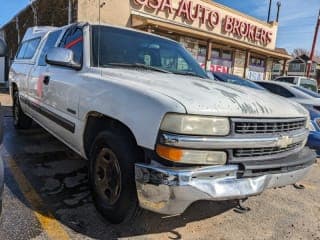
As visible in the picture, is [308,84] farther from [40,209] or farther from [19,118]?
[40,209]

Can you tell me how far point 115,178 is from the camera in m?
2.85

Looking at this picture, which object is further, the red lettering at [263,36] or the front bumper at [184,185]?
the red lettering at [263,36]

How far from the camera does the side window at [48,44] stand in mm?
4820

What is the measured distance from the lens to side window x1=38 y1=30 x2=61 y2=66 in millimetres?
4820

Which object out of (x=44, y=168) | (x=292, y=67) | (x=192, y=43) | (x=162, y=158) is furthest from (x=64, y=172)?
(x=292, y=67)

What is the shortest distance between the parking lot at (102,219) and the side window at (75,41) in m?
1.50

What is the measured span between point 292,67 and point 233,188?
2695 inches

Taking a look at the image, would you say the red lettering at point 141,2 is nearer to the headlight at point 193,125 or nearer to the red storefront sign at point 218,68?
the red storefront sign at point 218,68

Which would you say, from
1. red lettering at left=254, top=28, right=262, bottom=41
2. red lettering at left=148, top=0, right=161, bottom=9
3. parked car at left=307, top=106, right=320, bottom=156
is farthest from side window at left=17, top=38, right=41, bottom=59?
red lettering at left=254, top=28, right=262, bottom=41

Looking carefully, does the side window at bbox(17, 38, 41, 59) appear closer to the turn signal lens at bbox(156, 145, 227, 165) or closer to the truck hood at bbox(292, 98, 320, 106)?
the turn signal lens at bbox(156, 145, 227, 165)

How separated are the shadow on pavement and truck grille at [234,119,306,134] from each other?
1.11 metres

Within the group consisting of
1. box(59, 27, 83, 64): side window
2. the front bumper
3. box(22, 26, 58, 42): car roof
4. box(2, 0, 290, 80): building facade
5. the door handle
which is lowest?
the front bumper

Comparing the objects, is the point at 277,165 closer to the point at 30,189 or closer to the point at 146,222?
the point at 146,222

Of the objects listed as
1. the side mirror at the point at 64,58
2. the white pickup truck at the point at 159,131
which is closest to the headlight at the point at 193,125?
the white pickup truck at the point at 159,131
